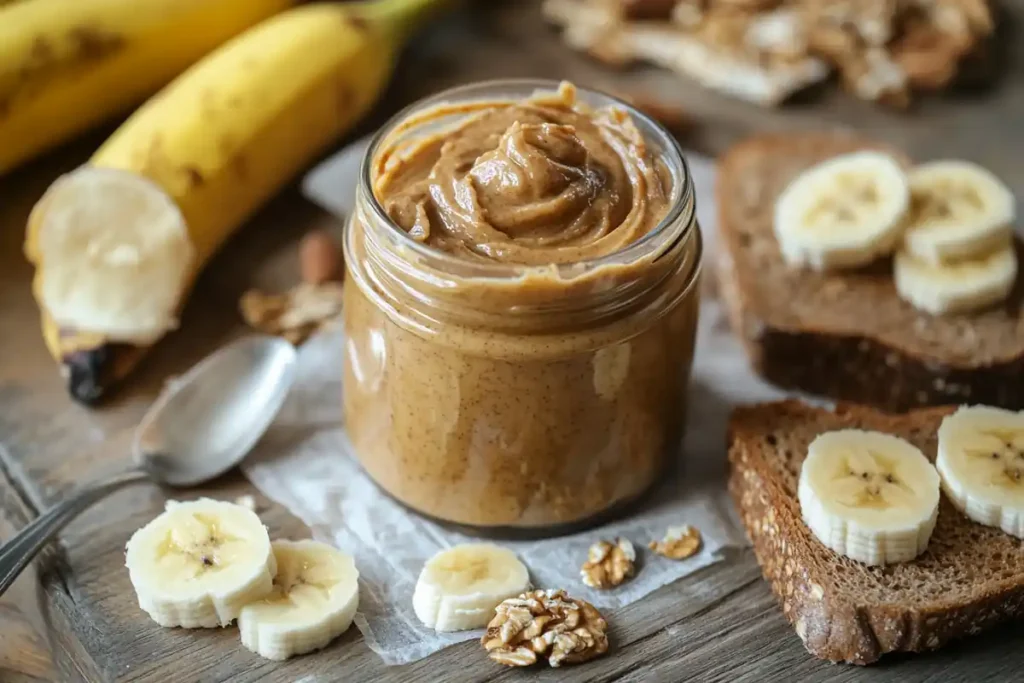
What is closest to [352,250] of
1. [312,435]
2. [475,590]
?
[312,435]

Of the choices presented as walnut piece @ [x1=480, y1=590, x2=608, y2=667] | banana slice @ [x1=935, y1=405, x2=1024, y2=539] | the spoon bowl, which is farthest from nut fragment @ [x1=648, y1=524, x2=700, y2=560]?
the spoon bowl

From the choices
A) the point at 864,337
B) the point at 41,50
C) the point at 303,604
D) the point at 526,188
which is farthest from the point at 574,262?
the point at 41,50

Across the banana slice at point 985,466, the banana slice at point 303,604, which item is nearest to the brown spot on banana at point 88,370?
the banana slice at point 303,604

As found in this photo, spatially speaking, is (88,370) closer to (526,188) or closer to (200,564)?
(200,564)

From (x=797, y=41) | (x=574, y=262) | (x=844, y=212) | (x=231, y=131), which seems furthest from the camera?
(x=797, y=41)

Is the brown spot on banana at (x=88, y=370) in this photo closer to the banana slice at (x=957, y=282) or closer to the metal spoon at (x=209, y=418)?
the metal spoon at (x=209, y=418)

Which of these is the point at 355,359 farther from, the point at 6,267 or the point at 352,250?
the point at 6,267
